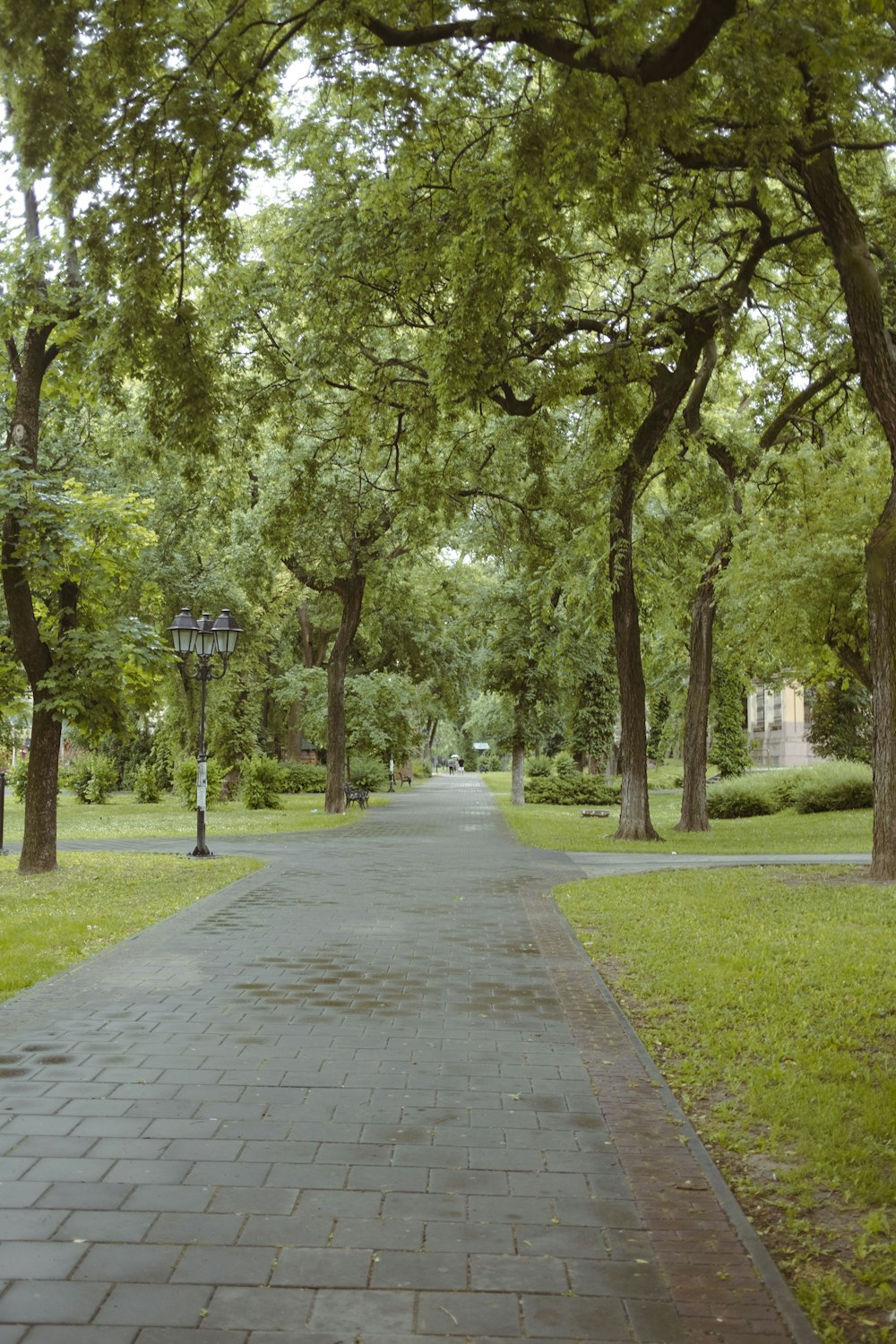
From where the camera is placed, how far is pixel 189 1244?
379 centimetres

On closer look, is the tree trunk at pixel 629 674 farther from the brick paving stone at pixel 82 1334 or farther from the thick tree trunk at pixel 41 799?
the brick paving stone at pixel 82 1334

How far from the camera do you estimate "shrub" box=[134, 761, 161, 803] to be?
35844mm

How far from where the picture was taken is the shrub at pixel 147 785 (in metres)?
35.8

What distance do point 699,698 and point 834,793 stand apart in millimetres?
8518

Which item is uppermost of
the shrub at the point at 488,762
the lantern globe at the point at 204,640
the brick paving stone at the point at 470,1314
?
the lantern globe at the point at 204,640

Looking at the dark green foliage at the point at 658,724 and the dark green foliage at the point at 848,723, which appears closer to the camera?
the dark green foliage at the point at 848,723

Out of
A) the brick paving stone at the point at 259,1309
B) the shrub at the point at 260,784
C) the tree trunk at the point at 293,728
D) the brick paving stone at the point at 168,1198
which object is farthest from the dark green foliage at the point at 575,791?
the brick paving stone at the point at 259,1309

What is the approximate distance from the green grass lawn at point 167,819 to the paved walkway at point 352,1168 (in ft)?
48.9

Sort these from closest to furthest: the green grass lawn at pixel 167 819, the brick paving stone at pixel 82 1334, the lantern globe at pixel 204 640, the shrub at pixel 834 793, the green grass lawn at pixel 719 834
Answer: the brick paving stone at pixel 82 1334, the lantern globe at pixel 204 640, the green grass lawn at pixel 719 834, the green grass lawn at pixel 167 819, the shrub at pixel 834 793

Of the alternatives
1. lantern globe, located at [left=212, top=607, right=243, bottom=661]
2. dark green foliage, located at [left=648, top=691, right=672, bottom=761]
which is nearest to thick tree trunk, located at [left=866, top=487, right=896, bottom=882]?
lantern globe, located at [left=212, top=607, right=243, bottom=661]

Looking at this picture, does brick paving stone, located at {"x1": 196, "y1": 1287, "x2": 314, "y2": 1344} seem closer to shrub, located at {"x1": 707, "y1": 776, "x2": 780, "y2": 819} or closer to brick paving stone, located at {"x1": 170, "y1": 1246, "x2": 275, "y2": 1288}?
brick paving stone, located at {"x1": 170, "y1": 1246, "x2": 275, "y2": 1288}

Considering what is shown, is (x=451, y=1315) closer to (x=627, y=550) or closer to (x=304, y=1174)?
(x=304, y=1174)

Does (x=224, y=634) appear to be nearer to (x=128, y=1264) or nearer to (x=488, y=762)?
(x=128, y=1264)

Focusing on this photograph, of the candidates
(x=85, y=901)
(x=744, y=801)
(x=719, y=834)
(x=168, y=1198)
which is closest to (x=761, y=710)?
(x=744, y=801)
